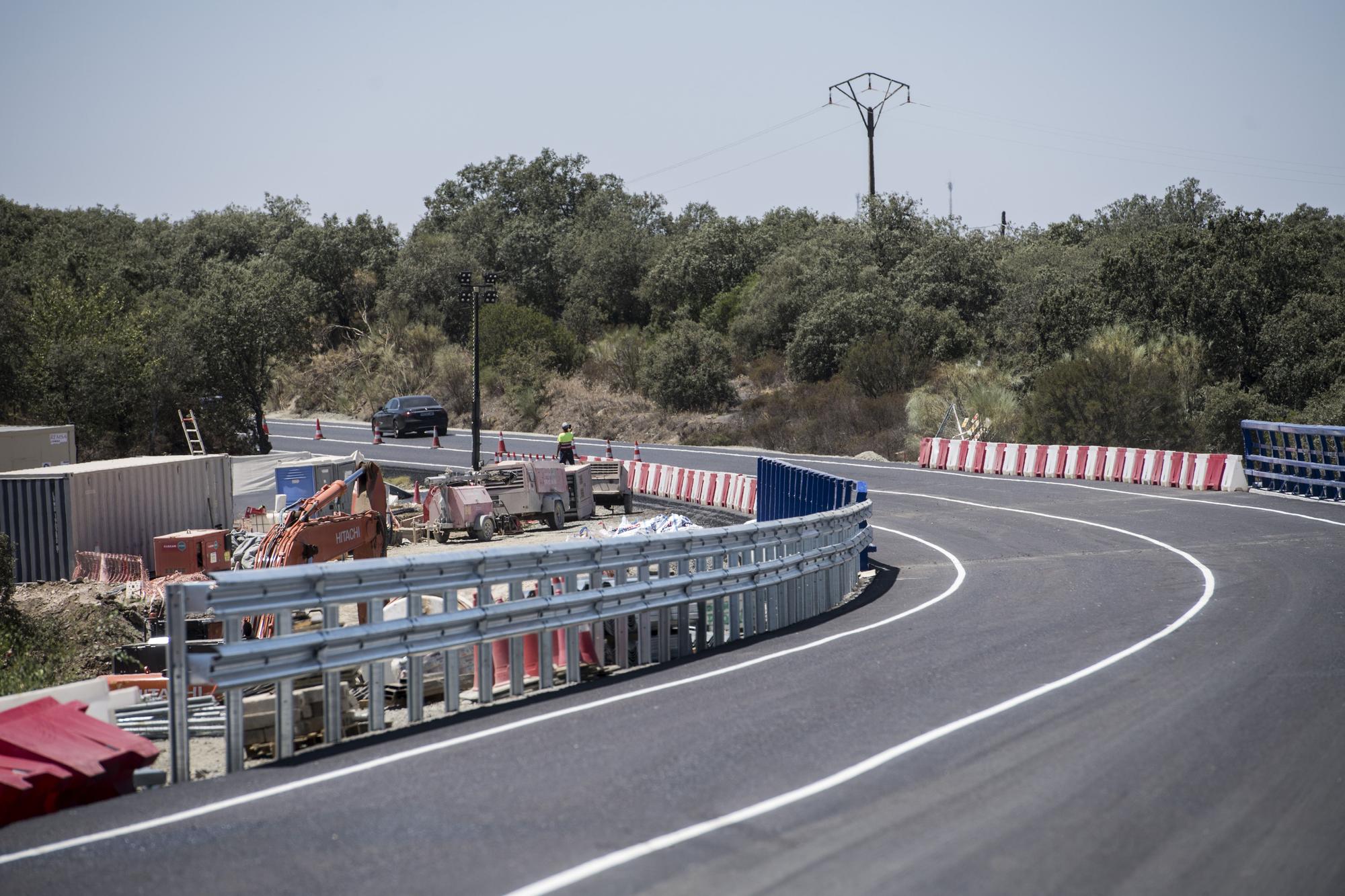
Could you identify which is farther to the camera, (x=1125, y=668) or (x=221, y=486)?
(x=221, y=486)

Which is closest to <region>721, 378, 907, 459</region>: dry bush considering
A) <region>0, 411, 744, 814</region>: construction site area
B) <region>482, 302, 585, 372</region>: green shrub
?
<region>0, 411, 744, 814</region>: construction site area

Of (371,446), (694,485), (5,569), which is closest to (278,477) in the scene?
(694,485)

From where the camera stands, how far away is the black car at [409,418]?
56.2m

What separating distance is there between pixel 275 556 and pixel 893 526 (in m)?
12.2

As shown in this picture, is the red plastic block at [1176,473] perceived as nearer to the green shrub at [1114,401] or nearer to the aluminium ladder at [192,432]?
the green shrub at [1114,401]

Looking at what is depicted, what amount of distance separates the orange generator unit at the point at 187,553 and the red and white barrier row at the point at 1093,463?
20.0 m

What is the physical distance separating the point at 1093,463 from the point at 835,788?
26582 mm

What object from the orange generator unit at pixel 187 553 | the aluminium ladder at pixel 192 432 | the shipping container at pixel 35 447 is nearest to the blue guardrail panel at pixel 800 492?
the orange generator unit at pixel 187 553

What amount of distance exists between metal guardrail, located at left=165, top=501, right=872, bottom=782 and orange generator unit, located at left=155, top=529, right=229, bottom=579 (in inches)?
621

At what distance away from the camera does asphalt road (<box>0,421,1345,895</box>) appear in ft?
18.3

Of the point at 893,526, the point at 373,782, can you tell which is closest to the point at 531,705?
the point at 373,782

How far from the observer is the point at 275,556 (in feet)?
73.1

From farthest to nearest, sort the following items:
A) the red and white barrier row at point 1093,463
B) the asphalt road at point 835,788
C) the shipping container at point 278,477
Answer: the shipping container at point 278,477, the red and white barrier row at point 1093,463, the asphalt road at point 835,788

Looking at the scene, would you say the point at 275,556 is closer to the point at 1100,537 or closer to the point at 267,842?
the point at 1100,537
